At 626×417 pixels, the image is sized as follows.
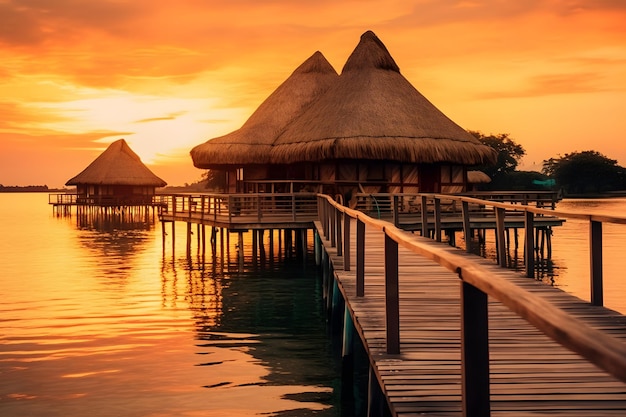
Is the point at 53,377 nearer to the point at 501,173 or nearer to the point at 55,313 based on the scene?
the point at 55,313

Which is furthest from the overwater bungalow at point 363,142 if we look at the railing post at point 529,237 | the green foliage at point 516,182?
the green foliage at point 516,182

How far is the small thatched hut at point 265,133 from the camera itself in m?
37.7

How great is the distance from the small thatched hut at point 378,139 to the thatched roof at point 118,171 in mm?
39430

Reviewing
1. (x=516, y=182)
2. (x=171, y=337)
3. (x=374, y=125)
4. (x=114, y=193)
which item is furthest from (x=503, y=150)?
(x=171, y=337)

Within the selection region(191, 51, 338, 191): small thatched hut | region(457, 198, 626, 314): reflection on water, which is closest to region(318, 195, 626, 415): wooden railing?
region(457, 198, 626, 314): reflection on water

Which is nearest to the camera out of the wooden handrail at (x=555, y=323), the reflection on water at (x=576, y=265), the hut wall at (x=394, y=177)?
the wooden handrail at (x=555, y=323)

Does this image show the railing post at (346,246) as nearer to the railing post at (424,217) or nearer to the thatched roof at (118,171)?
the railing post at (424,217)

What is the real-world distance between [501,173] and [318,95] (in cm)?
6056

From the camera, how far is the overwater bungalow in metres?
32.9

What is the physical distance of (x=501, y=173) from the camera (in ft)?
320

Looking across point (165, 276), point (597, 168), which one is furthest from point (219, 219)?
point (597, 168)

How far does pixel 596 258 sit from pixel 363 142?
80.7ft

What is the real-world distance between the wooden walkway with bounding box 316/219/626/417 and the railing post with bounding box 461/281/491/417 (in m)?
0.62

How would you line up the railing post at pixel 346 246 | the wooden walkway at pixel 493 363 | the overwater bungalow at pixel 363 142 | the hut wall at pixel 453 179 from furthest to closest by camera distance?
the hut wall at pixel 453 179 → the overwater bungalow at pixel 363 142 → the railing post at pixel 346 246 → the wooden walkway at pixel 493 363
